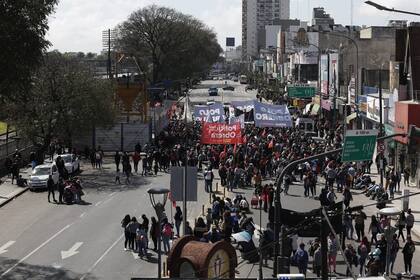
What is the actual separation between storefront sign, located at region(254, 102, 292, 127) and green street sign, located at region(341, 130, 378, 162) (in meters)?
27.9

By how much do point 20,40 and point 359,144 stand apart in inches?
505

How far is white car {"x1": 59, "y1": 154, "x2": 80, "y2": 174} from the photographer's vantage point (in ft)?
145

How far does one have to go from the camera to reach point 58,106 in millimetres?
47656

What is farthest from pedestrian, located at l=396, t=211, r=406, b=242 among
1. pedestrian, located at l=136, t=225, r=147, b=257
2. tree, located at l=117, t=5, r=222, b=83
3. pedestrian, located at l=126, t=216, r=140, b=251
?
tree, located at l=117, t=5, r=222, b=83

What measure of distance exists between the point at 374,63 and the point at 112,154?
28139 mm

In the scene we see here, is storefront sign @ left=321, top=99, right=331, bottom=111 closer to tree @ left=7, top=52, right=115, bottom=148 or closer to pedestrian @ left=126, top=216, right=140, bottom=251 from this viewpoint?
tree @ left=7, top=52, right=115, bottom=148

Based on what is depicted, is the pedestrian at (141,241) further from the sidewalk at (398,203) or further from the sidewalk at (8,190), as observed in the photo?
the sidewalk at (8,190)

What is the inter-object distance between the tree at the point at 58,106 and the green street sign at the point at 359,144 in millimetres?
28209

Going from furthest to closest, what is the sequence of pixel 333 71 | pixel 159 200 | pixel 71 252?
Result: pixel 333 71
pixel 71 252
pixel 159 200

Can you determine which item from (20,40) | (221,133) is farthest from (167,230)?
(221,133)

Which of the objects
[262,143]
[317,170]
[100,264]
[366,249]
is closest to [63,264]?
[100,264]

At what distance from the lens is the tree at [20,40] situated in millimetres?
27047

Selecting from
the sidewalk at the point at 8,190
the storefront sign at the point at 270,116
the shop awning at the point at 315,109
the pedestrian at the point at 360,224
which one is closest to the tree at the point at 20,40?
the sidewalk at the point at 8,190

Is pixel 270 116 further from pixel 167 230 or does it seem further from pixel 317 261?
pixel 317 261
